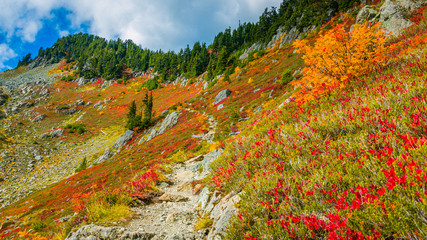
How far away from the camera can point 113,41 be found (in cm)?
17700

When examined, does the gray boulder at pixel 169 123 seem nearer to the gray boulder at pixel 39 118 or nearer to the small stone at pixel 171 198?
the small stone at pixel 171 198

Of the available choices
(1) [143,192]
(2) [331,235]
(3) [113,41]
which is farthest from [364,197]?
(3) [113,41]

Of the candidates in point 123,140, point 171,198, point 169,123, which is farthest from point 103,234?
point 123,140

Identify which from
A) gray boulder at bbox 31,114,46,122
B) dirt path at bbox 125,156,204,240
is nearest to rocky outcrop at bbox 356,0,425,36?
dirt path at bbox 125,156,204,240

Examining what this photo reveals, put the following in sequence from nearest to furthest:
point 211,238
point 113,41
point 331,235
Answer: point 331,235 → point 211,238 → point 113,41

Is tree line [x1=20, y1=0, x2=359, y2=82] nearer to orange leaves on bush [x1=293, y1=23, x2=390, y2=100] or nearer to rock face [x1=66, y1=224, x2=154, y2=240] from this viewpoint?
orange leaves on bush [x1=293, y1=23, x2=390, y2=100]

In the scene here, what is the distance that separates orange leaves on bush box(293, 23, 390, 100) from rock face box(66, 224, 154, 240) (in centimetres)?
779

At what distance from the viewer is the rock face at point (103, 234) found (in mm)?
4047

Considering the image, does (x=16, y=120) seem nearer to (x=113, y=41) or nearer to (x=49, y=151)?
(x=49, y=151)

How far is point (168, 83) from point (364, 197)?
107 m

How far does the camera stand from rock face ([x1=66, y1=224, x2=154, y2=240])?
405cm

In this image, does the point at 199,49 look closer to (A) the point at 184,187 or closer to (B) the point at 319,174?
(A) the point at 184,187

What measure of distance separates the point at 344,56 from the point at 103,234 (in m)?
10.2

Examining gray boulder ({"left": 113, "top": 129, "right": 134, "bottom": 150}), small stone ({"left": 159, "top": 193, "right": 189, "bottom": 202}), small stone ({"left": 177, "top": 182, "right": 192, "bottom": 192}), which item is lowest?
small stone ({"left": 177, "top": 182, "right": 192, "bottom": 192})
